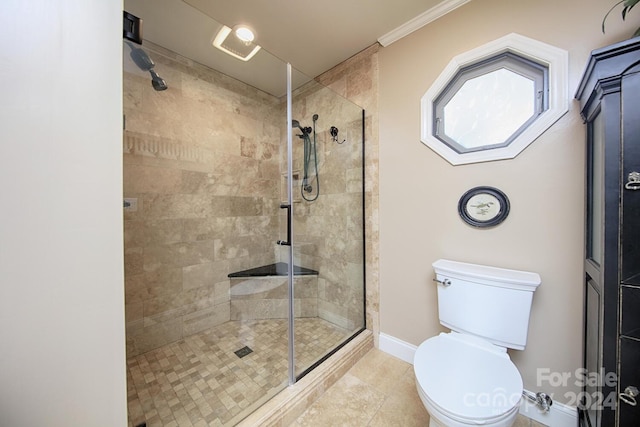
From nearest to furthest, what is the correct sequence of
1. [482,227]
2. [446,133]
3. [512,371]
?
[512,371] → [482,227] → [446,133]

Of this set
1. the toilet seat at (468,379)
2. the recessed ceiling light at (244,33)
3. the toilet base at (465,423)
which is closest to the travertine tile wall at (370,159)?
the toilet seat at (468,379)

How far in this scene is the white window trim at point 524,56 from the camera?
1.14 metres

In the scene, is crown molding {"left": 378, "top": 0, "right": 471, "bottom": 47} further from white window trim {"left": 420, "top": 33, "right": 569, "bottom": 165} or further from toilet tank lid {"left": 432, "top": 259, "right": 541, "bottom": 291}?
toilet tank lid {"left": 432, "top": 259, "right": 541, "bottom": 291}

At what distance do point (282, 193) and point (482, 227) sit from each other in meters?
1.55

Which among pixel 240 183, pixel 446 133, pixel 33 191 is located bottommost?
pixel 33 191

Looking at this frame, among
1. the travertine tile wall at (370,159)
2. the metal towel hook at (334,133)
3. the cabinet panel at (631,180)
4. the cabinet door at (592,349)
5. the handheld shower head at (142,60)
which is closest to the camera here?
the cabinet panel at (631,180)

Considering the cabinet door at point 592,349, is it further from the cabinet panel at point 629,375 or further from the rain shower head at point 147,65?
the rain shower head at point 147,65

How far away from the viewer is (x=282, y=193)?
207 centimetres

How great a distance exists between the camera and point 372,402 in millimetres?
1336

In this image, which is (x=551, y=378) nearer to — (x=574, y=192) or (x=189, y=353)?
(x=574, y=192)

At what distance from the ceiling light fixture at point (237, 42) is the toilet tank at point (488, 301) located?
2.19 meters

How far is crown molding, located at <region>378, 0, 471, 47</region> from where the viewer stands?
1.42 m

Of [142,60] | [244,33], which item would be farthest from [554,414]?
[142,60]

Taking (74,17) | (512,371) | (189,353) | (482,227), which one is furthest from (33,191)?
(482,227)
